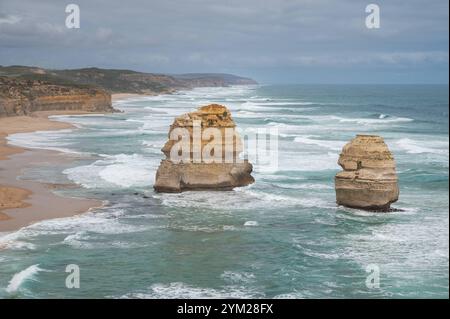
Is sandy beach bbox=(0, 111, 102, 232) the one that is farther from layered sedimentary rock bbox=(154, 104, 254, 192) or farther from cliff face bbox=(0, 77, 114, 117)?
cliff face bbox=(0, 77, 114, 117)

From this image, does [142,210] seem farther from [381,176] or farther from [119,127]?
[119,127]

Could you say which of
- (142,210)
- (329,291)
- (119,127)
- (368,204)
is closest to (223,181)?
(142,210)

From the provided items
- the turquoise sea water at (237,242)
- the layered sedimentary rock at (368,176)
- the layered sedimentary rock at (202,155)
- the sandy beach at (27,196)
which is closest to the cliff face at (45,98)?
the sandy beach at (27,196)

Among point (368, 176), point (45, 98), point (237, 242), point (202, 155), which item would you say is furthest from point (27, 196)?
point (45, 98)

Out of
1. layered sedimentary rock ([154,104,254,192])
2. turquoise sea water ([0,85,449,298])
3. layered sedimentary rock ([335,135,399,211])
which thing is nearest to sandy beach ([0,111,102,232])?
turquoise sea water ([0,85,449,298])

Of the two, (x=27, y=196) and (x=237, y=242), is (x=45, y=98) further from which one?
(x=237, y=242)

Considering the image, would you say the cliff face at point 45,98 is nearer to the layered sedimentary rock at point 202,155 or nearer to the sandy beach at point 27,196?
the sandy beach at point 27,196
